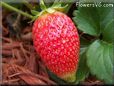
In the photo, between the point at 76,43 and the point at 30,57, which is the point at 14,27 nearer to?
the point at 30,57

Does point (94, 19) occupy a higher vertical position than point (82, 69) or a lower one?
higher

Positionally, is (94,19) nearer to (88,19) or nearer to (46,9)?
(88,19)

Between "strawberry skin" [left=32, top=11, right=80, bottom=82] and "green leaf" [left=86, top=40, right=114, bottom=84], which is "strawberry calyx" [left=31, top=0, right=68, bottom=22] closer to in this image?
"strawberry skin" [left=32, top=11, right=80, bottom=82]

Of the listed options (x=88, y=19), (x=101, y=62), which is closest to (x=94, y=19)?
(x=88, y=19)

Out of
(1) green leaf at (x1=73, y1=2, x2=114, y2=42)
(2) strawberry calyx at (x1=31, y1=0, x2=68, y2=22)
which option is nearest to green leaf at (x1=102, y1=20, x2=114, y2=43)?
(1) green leaf at (x1=73, y1=2, x2=114, y2=42)

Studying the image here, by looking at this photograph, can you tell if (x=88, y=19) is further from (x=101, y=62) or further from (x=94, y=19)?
(x=101, y=62)

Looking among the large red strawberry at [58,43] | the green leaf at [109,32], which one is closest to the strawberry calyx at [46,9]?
the large red strawberry at [58,43]

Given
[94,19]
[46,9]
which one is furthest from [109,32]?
[46,9]
